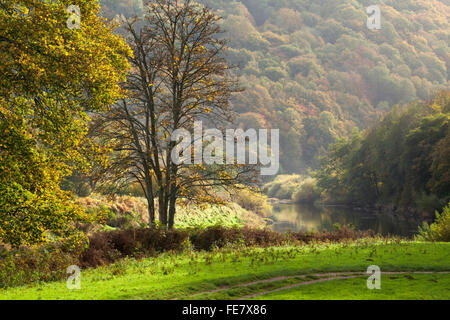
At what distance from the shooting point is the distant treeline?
3869cm

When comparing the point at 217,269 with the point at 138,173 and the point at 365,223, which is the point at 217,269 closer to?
the point at 138,173

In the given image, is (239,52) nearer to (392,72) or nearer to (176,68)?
(392,72)

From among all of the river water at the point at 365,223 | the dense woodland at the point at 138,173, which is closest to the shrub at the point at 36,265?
the dense woodland at the point at 138,173

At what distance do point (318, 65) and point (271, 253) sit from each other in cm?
19182

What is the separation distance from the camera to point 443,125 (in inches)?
1630

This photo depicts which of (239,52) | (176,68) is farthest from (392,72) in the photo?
(176,68)

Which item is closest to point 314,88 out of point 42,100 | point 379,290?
point 42,100

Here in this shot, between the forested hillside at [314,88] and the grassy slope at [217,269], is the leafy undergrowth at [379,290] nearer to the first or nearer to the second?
the grassy slope at [217,269]

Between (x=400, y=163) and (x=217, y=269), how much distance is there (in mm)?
39188

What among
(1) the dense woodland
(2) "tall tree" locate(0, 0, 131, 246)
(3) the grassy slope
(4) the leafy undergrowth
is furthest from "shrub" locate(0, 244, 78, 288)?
(4) the leafy undergrowth

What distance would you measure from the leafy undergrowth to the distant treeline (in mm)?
26175

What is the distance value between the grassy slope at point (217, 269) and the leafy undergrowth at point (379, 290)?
1.41 m

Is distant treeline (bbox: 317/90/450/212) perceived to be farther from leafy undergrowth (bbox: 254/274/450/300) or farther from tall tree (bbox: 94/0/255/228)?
leafy undergrowth (bbox: 254/274/450/300)

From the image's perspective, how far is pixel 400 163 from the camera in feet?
155
